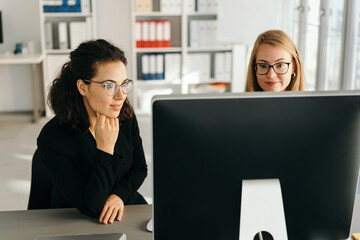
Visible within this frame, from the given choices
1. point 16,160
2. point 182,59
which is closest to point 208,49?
point 182,59

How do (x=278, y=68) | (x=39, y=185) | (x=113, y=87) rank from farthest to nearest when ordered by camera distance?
(x=278, y=68) < (x=39, y=185) < (x=113, y=87)

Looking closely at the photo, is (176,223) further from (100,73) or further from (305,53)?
(305,53)

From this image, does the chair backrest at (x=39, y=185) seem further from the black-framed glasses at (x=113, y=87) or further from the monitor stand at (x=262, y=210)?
the monitor stand at (x=262, y=210)

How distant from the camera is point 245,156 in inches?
45.5

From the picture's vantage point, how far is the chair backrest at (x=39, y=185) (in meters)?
1.89

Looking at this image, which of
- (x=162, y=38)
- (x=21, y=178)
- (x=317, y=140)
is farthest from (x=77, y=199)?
(x=162, y=38)

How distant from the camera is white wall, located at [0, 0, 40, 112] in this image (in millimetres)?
5711

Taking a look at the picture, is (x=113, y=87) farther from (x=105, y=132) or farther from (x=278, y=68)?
(x=278, y=68)

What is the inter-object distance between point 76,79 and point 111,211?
516 millimetres

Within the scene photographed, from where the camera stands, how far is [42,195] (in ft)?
6.24

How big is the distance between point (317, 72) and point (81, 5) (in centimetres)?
268

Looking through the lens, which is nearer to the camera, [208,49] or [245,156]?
[245,156]

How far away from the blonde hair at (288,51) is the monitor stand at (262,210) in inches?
41.4

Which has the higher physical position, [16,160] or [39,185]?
[39,185]
